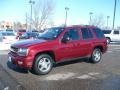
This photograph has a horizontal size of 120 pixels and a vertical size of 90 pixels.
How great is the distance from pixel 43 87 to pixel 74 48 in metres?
2.91

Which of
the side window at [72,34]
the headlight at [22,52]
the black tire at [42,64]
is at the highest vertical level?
the side window at [72,34]

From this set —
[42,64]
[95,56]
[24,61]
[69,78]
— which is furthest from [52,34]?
[95,56]

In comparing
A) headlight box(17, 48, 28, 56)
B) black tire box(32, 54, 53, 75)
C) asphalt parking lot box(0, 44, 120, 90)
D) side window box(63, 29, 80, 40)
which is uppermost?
side window box(63, 29, 80, 40)

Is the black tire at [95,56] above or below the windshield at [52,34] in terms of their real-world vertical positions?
below

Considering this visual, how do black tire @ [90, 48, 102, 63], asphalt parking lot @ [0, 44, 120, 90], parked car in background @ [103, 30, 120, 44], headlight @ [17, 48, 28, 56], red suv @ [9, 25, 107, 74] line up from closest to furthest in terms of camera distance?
asphalt parking lot @ [0, 44, 120, 90] < headlight @ [17, 48, 28, 56] < red suv @ [9, 25, 107, 74] < black tire @ [90, 48, 102, 63] < parked car in background @ [103, 30, 120, 44]

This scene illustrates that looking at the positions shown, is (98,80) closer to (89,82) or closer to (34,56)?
(89,82)

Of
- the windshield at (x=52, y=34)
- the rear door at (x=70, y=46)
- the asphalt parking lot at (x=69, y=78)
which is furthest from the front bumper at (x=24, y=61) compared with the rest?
the windshield at (x=52, y=34)

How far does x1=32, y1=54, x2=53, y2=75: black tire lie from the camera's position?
7.92 metres

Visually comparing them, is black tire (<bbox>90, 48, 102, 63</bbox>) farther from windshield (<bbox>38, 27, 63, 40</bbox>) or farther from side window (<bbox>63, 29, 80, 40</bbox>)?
windshield (<bbox>38, 27, 63, 40</bbox>)

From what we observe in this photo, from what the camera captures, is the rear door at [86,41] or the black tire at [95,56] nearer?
the rear door at [86,41]

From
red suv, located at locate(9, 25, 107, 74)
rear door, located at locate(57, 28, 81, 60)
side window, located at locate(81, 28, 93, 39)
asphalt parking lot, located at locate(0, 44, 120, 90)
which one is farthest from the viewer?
side window, located at locate(81, 28, 93, 39)

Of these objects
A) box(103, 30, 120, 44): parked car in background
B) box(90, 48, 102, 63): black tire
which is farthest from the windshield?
box(103, 30, 120, 44): parked car in background

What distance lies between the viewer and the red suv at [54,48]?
25.3ft

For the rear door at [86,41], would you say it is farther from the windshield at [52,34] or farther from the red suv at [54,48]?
the windshield at [52,34]
